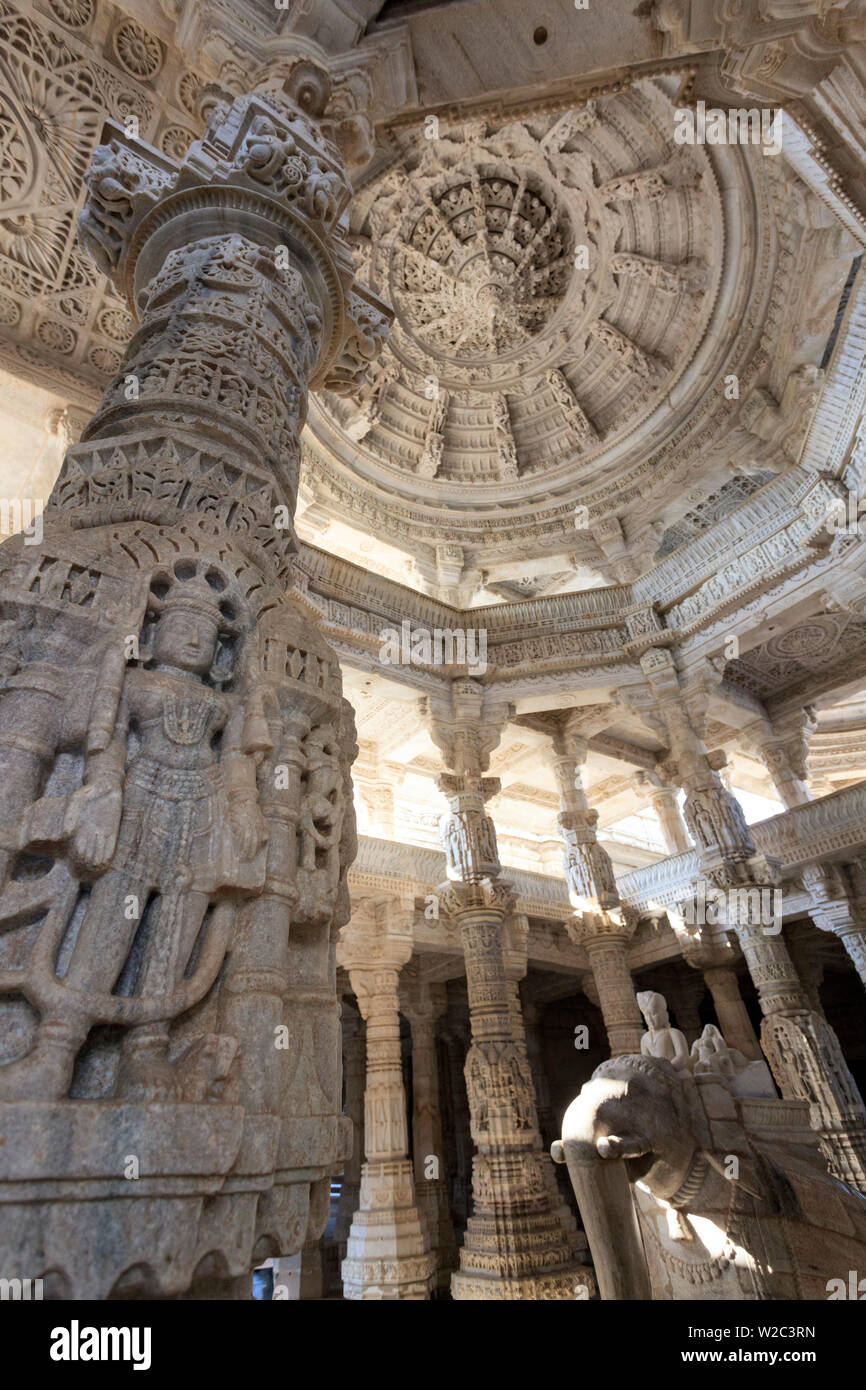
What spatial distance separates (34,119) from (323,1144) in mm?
7827

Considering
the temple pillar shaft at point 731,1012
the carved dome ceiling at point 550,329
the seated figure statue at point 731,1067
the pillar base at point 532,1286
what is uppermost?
the carved dome ceiling at point 550,329

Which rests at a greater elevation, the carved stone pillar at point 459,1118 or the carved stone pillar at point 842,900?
the carved stone pillar at point 842,900

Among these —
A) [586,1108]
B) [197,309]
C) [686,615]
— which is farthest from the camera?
[686,615]

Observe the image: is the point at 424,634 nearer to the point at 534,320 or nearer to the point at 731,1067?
the point at 534,320

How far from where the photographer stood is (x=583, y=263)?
1046 centimetres

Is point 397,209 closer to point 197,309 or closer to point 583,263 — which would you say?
point 583,263

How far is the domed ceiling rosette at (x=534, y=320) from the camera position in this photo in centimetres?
927

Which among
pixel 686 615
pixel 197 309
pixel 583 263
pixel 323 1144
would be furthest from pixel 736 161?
pixel 323 1144

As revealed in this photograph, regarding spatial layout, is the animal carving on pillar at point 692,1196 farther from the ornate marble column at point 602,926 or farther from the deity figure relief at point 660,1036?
the ornate marble column at point 602,926

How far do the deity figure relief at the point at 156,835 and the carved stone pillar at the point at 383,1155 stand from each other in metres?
6.98

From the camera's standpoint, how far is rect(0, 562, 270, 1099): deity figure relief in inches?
57.5

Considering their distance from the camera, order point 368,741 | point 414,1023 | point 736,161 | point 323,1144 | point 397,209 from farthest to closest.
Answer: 1. point 368,741
2. point 414,1023
3. point 397,209
4. point 736,161
5. point 323,1144

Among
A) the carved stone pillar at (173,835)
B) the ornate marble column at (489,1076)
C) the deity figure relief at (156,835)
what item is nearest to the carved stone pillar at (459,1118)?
the ornate marble column at (489,1076)
